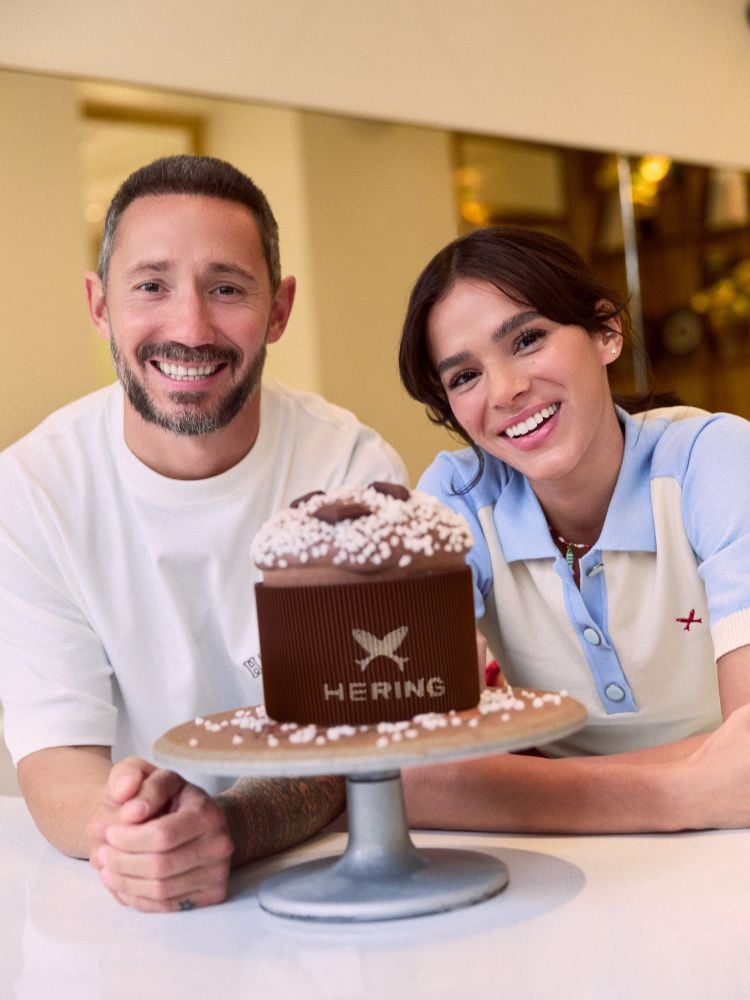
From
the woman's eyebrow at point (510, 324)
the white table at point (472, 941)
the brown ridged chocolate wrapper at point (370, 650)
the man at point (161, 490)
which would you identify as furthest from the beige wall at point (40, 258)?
the brown ridged chocolate wrapper at point (370, 650)

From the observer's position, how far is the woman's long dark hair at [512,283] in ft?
5.11

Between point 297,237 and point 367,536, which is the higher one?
point 297,237

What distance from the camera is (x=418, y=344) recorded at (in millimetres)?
1625

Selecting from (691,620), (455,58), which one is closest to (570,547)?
(691,620)

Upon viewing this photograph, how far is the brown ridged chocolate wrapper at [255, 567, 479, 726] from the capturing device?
101cm

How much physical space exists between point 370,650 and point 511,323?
2.11 ft

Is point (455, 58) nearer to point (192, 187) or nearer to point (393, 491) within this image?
point (192, 187)

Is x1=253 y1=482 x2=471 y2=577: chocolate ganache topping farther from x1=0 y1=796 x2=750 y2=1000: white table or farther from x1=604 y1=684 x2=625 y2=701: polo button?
x1=604 y1=684 x2=625 y2=701: polo button

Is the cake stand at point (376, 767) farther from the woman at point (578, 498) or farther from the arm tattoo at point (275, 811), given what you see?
the woman at point (578, 498)

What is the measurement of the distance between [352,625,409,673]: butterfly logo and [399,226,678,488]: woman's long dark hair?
2.14 feet

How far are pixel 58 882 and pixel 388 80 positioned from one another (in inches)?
97.8

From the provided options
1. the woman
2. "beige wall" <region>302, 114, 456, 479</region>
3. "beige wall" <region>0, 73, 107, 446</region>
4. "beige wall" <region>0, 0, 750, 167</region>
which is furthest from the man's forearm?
"beige wall" <region>302, 114, 456, 479</region>

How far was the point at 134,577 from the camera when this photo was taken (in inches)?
63.4

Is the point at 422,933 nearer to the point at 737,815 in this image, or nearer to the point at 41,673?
the point at 737,815
